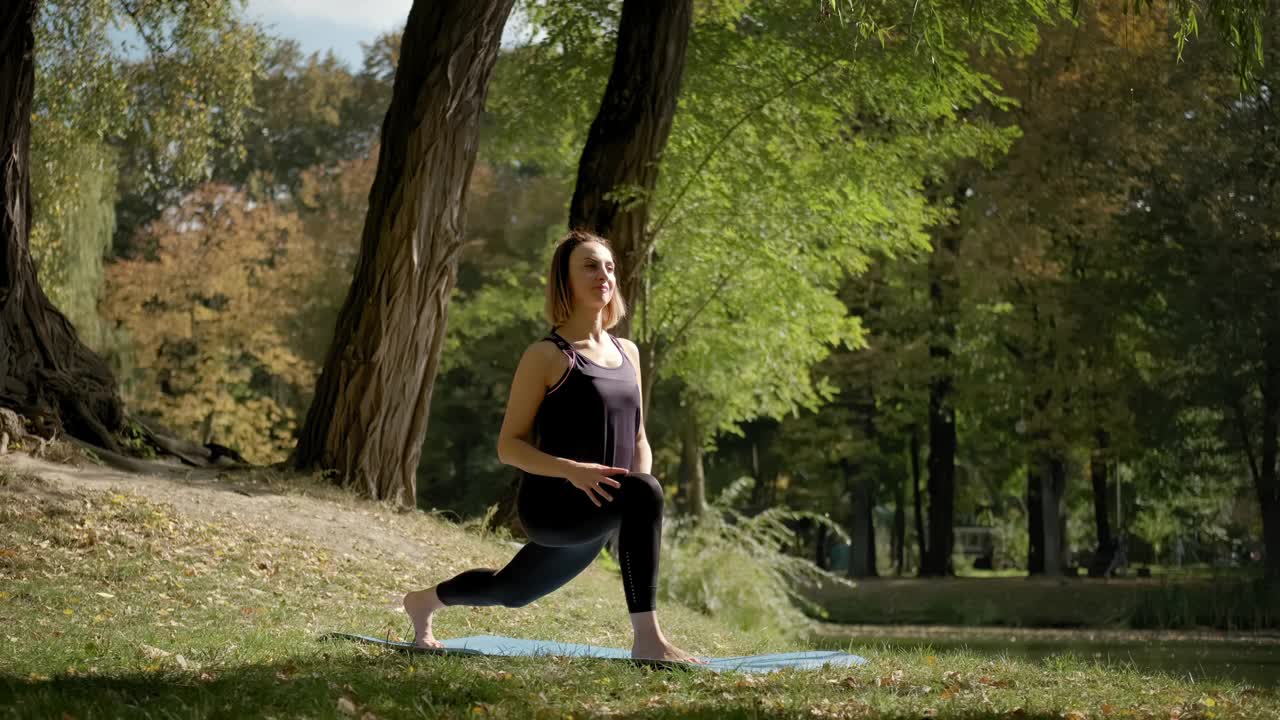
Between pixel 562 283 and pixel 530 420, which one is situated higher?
pixel 562 283

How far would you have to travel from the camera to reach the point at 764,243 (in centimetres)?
1698

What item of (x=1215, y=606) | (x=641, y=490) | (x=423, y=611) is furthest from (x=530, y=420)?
(x=1215, y=606)

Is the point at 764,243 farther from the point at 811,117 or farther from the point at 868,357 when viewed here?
the point at 868,357

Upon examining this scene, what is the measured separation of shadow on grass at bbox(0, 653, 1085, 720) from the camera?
4348mm

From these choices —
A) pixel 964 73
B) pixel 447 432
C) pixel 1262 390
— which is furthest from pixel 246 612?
pixel 447 432

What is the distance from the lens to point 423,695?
462 cm

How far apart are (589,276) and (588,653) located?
73.4 inches

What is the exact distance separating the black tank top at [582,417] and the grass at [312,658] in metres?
0.89

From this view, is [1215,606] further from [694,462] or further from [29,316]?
[29,316]

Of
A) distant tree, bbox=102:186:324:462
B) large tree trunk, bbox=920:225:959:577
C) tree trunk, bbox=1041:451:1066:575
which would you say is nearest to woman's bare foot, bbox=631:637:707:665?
tree trunk, bbox=1041:451:1066:575

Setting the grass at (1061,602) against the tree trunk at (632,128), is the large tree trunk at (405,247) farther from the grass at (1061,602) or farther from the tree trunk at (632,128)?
the grass at (1061,602)

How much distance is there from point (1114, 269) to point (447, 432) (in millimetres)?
17778

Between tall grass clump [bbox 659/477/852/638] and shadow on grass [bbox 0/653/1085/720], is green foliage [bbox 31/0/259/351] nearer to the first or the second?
tall grass clump [bbox 659/477/852/638]

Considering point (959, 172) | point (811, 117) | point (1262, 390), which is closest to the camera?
point (811, 117)
